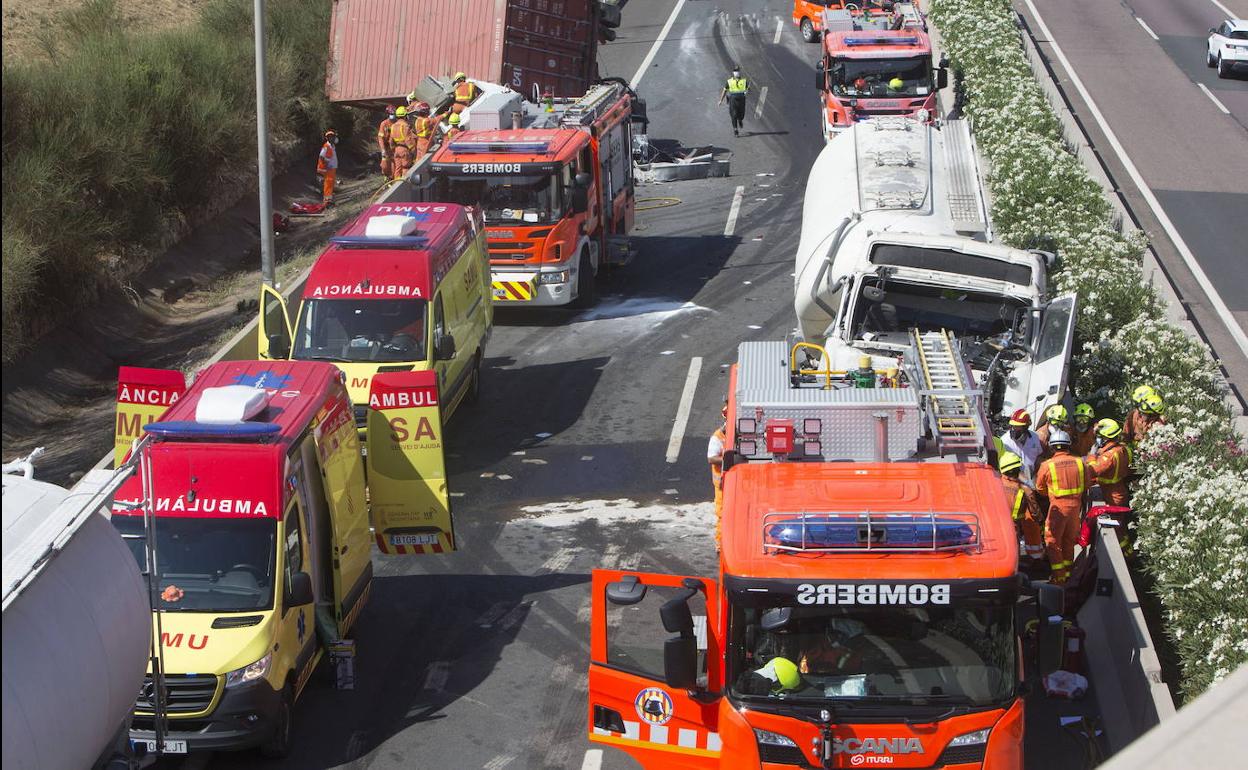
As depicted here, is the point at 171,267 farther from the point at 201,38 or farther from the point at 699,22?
the point at 699,22

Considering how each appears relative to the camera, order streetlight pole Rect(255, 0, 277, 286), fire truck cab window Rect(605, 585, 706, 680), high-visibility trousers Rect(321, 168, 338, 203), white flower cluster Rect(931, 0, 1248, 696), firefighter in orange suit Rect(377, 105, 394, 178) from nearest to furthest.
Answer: fire truck cab window Rect(605, 585, 706, 680) → white flower cluster Rect(931, 0, 1248, 696) → streetlight pole Rect(255, 0, 277, 286) → firefighter in orange suit Rect(377, 105, 394, 178) → high-visibility trousers Rect(321, 168, 338, 203)

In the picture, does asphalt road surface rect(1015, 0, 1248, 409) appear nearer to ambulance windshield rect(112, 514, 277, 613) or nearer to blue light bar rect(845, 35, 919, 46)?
blue light bar rect(845, 35, 919, 46)

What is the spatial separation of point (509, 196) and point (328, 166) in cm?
970

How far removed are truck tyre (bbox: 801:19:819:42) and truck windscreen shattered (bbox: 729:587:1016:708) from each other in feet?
125

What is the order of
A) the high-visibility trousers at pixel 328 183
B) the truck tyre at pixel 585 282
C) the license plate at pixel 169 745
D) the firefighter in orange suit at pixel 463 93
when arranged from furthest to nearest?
the high-visibility trousers at pixel 328 183 < the firefighter in orange suit at pixel 463 93 < the truck tyre at pixel 585 282 < the license plate at pixel 169 745

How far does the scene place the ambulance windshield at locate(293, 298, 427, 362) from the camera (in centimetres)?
1683

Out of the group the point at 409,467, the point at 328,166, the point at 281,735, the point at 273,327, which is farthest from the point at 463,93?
the point at 281,735

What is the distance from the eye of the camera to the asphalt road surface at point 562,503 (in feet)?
36.9

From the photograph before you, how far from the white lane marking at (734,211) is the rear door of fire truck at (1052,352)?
1304 cm

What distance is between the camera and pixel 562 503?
16.0 meters

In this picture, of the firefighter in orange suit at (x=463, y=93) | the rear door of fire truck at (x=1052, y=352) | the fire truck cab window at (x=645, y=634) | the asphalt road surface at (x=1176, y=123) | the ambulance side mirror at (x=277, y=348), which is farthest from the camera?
the firefighter in orange suit at (x=463, y=93)

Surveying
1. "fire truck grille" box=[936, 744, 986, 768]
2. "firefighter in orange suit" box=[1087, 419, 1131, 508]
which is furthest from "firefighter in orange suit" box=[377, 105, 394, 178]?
"fire truck grille" box=[936, 744, 986, 768]

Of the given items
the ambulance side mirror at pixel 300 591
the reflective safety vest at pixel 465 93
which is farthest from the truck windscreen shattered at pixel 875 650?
the reflective safety vest at pixel 465 93

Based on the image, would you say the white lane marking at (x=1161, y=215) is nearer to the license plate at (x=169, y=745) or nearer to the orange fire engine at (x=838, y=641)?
the orange fire engine at (x=838, y=641)
